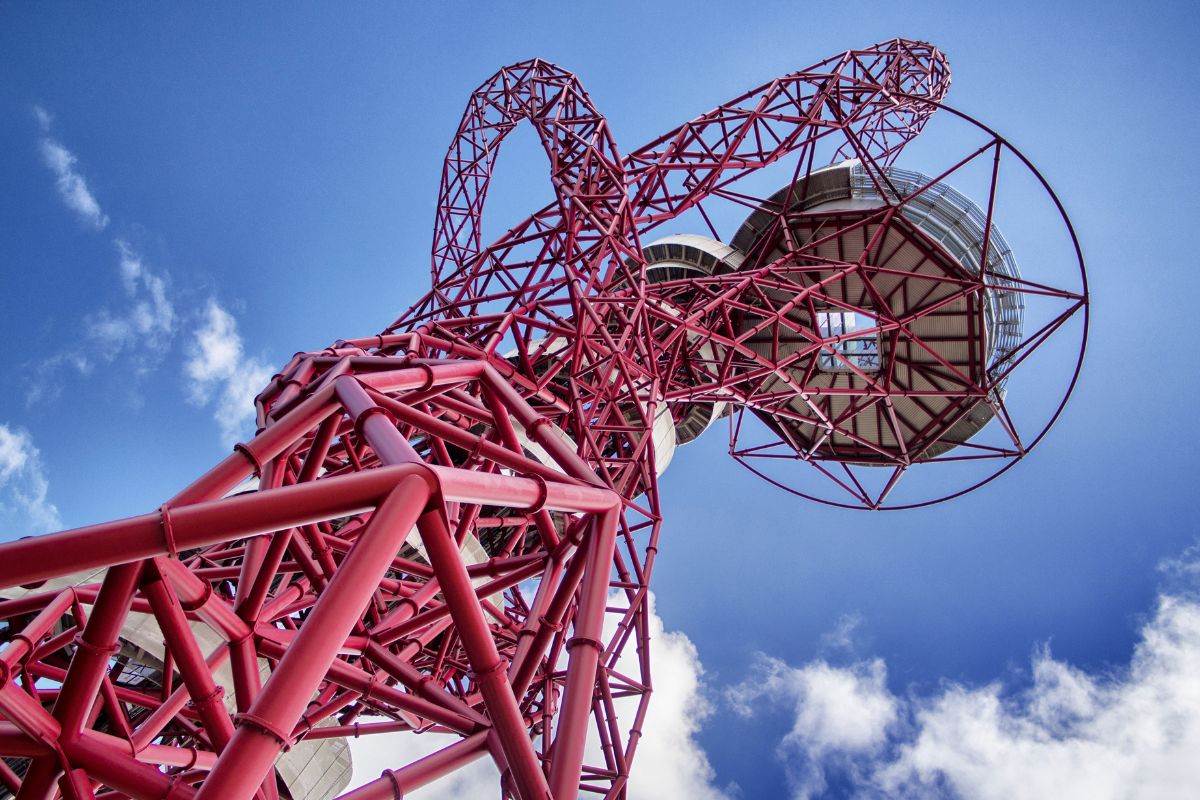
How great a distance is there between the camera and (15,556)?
4.72 m

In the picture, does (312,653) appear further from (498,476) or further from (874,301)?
(874,301)

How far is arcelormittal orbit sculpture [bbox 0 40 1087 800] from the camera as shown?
6.04 m

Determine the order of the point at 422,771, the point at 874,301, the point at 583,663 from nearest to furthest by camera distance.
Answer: the point at 583,663 < the point at 422,771 < the point at 874,301

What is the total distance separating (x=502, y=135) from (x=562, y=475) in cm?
1981

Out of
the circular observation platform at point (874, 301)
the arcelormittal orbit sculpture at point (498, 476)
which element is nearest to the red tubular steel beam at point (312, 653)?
the arcelormittal orbit sculpture at point (498, 476)

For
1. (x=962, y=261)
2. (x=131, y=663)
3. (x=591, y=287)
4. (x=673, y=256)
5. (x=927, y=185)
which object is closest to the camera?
(x=591, y=287)

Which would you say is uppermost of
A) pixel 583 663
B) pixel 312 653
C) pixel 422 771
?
pixel 583 663

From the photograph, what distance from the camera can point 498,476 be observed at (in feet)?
23.6

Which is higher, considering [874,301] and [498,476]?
[874,301]

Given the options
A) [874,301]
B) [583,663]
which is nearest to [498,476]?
[583,663]

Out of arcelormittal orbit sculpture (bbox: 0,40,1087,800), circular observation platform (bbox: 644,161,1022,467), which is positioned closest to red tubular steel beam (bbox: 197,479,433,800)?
arcelormittal orbit sculpture (bbox: 0,40,1087,800)

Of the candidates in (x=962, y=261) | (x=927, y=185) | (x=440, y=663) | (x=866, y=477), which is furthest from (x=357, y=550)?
(x=866, y=477)

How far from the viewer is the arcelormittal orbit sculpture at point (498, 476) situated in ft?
19.8

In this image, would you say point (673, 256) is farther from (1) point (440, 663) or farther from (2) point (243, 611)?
(2) point (243, 611)
